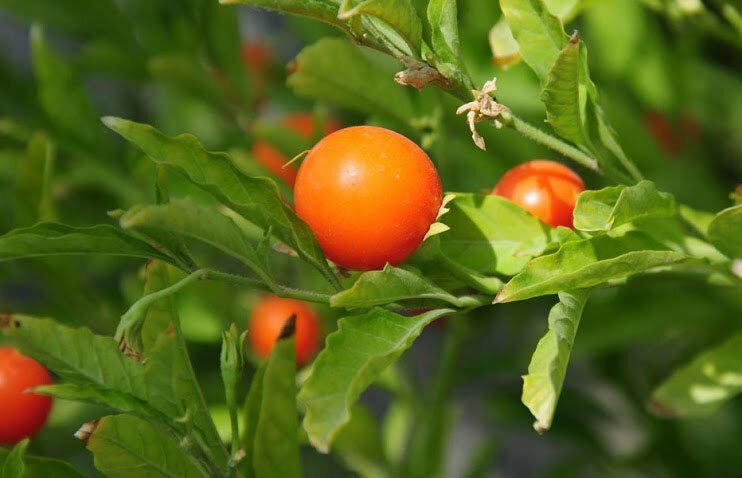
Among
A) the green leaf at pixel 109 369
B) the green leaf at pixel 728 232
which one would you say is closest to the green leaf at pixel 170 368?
the green leaf at pixel 109 369

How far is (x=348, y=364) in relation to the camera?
0.56 m

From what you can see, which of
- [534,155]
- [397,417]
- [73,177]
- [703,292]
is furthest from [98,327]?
[703,292]

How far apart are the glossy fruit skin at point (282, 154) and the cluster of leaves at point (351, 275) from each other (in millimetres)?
379

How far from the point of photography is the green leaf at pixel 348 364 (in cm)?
53

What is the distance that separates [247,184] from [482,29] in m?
0.49

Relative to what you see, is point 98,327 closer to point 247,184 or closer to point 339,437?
point 339,437

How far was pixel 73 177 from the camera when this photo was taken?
1.14 meters

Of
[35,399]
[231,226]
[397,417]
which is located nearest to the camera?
[231,226]

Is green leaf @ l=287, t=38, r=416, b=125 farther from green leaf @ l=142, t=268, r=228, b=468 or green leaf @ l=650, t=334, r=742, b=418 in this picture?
green leaf @ l=650, t=334, r=742, b=418

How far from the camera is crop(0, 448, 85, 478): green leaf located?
0.68m

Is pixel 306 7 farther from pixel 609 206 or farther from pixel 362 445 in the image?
pixel 362 445

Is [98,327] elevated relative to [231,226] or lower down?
lower down

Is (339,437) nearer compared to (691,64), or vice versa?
(339,437)

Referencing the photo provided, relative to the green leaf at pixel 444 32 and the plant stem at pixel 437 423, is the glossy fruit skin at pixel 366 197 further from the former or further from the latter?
the plant stem at pixel 437 423
